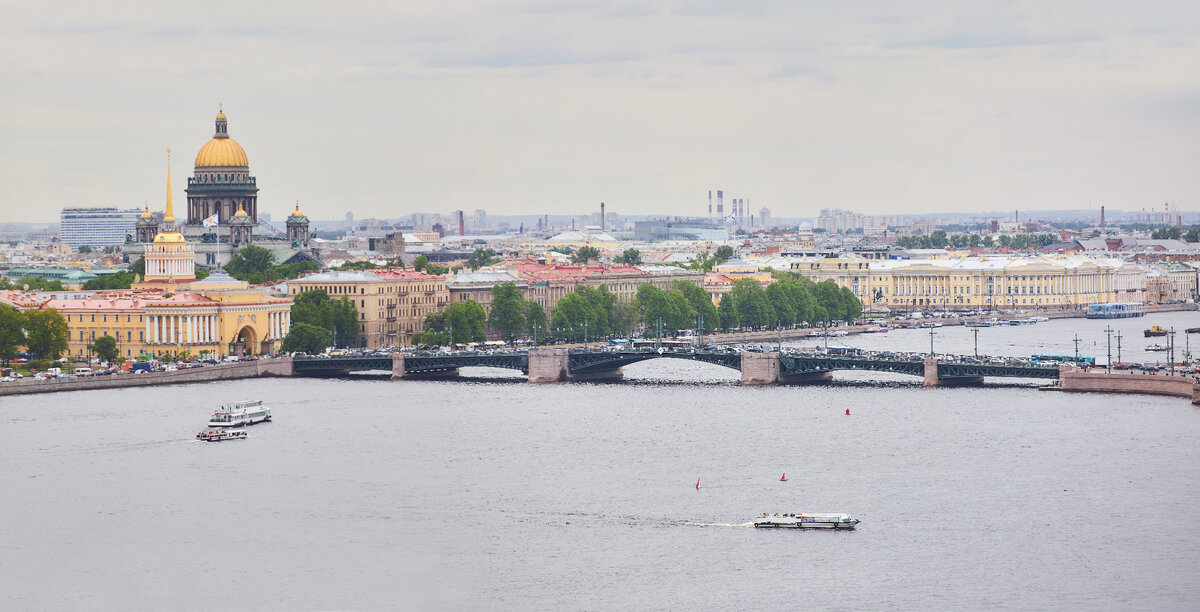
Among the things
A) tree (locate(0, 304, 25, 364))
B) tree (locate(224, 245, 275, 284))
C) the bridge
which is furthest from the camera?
tree (locate(224, 245, 275, 284))

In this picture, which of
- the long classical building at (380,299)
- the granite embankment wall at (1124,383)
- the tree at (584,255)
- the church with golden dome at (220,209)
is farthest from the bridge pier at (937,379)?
the tree at (584,255)

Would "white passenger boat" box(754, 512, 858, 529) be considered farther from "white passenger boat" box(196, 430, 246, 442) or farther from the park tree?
the park tree

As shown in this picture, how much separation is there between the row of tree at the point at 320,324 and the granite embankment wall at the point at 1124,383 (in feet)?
63.5

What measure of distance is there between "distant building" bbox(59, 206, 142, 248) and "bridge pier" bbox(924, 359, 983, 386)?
11826 cm

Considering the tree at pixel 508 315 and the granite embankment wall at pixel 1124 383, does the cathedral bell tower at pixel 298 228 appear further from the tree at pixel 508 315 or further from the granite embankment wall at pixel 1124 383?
the granite embankment wall at pixel 1124 383

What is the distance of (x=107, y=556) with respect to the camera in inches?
1143

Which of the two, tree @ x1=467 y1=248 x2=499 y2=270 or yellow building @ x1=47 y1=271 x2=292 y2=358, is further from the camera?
tree @ x1=467 y1=248 x2=499 y2=270

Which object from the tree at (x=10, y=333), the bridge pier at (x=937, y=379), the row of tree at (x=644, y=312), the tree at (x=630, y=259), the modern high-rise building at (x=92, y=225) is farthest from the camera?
the modern high-rise building at (x=92, y=225)

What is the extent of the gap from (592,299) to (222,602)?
41.0 meters

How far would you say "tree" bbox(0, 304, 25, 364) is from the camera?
166 feet

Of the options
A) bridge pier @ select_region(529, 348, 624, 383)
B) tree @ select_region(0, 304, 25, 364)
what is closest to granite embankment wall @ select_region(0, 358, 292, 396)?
tree @ select_region(0, 304, 25, 364)

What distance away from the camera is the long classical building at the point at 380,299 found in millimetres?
62906

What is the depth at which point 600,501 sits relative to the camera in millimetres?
32469

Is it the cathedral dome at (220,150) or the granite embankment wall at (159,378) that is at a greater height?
the cathedral dome at (220,150)
